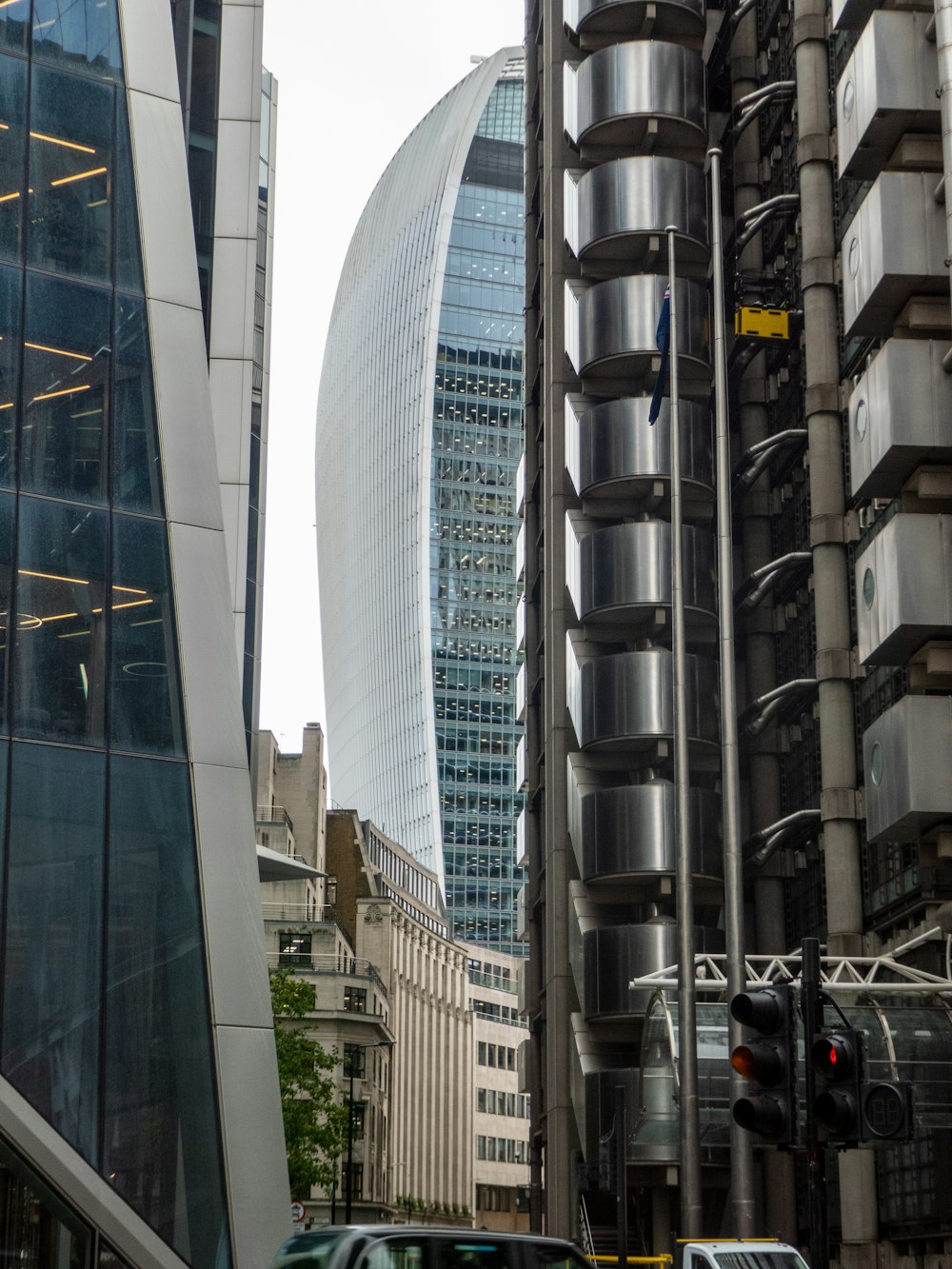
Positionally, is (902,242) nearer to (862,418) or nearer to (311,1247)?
(862,418)

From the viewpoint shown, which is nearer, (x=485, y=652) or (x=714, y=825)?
(x=714, y=825)

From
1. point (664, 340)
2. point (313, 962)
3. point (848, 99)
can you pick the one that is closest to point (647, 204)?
point (664, 340)

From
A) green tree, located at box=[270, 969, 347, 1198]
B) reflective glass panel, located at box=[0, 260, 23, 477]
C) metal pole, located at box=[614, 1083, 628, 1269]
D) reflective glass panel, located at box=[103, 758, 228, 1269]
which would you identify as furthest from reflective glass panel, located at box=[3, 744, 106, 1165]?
green tree, located at box=[270, 969, 347, 1198]

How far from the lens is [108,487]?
66.6 feet

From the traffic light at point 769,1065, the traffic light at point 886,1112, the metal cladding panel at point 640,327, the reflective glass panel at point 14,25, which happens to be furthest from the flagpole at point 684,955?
the metal cladding panel at point 640,327

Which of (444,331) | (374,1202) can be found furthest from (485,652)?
(374,1202)

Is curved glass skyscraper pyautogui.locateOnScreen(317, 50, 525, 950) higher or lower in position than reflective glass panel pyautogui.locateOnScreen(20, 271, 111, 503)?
higher

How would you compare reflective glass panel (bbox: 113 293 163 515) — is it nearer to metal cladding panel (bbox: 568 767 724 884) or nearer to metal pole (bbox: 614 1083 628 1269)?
metal pole (bbox: 614 1083 628 1269)

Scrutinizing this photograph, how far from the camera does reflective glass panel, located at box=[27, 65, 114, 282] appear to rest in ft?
67.9

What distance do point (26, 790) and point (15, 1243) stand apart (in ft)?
14.3

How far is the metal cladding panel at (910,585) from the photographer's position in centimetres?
2684

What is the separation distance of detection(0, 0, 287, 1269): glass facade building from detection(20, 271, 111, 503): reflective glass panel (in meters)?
0.02

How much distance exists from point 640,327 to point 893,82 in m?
17.3

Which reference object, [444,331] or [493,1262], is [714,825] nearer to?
[493,1262]
